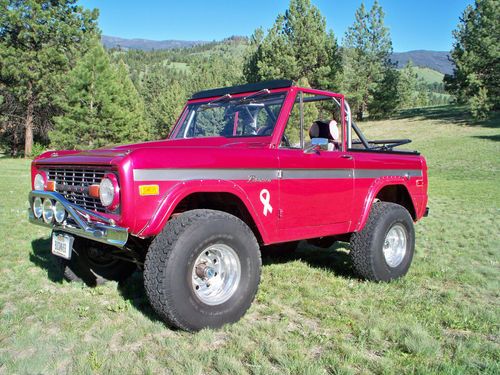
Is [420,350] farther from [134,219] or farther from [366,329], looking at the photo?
[134,219]

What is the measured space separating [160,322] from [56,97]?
33.9 meters

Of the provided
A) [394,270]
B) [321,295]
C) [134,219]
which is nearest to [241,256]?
[134,219]

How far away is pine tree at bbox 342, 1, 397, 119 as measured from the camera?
49.4 metres

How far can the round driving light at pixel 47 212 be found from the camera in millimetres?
3833

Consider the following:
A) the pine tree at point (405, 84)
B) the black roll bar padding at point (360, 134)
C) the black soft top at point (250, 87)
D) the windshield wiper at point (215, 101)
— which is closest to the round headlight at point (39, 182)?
the windshield wiper at point (215, 101)

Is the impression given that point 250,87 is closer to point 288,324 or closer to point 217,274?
point 217,274

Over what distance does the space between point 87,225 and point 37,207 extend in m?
0.88

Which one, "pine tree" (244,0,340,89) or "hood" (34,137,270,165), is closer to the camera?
"hood" (34,137,270,165)

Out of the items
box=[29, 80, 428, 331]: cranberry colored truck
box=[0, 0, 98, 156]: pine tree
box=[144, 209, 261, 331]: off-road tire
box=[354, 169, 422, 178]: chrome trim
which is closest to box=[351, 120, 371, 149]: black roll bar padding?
box=[29, 80, 428, 331]: cranberry colored truck

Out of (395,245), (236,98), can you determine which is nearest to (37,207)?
(236,98)

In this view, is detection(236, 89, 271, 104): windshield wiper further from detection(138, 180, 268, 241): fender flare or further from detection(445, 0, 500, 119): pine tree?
detection(445, 0, 500, 119): pine tree

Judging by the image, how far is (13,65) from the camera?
107ft

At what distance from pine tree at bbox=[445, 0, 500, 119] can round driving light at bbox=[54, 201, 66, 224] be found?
40.7 m

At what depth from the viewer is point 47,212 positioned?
386cm
